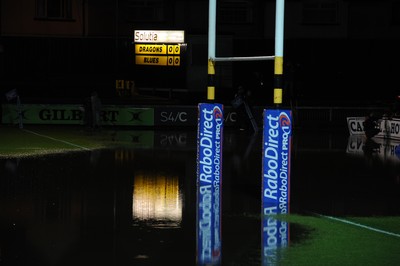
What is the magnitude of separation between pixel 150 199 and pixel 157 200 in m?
0.15

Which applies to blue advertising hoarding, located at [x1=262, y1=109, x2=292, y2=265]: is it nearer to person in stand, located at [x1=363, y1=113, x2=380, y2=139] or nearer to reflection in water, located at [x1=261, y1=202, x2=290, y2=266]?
reflection in water, located at [x1=261, y1=202, x2=290, y2=266]

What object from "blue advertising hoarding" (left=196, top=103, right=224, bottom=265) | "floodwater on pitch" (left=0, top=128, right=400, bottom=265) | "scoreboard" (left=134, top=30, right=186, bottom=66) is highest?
"scoreboard" (left=134, top=30, right=186, bottom=66)

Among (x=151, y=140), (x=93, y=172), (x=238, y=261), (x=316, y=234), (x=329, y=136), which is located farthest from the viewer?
(x=329, y=136)

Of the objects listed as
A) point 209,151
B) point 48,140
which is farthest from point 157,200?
point 48,140

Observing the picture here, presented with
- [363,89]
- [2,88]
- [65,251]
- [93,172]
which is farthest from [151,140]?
[363,89]

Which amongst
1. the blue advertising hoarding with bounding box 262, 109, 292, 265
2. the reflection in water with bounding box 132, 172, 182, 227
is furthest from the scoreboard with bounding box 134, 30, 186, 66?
the blue advertising hoarding with bounding box 262, 109, 292, 265

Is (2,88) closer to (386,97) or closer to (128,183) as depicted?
(386,97)

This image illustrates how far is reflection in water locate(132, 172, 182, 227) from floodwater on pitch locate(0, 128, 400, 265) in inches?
0.7

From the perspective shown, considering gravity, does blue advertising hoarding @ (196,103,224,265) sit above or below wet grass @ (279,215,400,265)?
above

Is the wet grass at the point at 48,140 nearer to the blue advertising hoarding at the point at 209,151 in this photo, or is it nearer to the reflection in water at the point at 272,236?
the blue advertising hoarding at the point at 209,151

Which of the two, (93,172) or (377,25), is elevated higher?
(377,25)

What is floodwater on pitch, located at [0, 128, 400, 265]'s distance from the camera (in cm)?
1052

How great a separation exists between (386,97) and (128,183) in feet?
93.0

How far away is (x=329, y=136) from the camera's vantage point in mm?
30375
